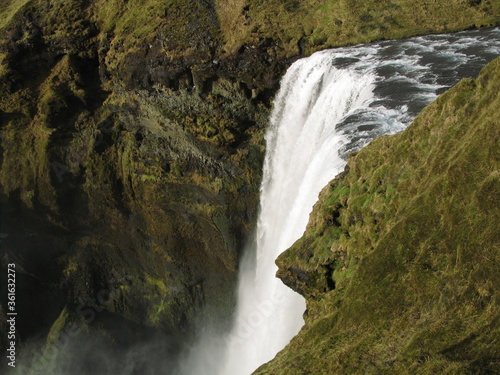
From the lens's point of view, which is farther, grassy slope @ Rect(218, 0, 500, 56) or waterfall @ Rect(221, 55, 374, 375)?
grassy slope @ Rect(218, 0, 500, 56)

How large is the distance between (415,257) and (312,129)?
50.5 ft

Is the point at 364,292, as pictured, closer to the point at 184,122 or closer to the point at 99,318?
the point at 184,122

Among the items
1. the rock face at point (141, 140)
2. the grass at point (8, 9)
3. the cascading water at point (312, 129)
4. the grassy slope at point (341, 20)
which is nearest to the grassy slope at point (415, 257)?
the cascading water at point (312, 129)

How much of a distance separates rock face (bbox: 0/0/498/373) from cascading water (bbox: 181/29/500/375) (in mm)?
1780

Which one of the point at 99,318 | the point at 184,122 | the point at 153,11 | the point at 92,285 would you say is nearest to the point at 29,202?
the point at 92,285

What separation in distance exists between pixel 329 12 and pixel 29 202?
25.8 meters

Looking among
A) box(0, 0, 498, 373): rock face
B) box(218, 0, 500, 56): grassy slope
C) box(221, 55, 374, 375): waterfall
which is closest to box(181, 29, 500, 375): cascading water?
box(221, 55, 374, 375): waterfall

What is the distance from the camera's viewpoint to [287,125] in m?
30.0

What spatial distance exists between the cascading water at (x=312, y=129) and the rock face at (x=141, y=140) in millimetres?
1780

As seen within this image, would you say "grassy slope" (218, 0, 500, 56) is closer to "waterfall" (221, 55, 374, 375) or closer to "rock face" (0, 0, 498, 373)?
"rock face" (0, 0, 498, 373)

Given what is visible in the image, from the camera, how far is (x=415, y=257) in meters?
11.8

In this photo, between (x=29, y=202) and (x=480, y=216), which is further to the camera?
(x=29, y=202)

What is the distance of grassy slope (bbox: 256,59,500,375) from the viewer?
10.0 meters

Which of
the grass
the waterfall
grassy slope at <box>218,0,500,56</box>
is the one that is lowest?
the waterfall
